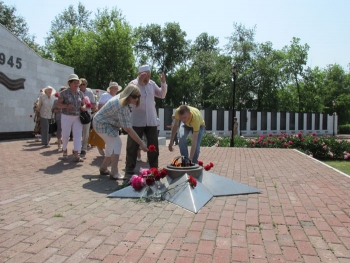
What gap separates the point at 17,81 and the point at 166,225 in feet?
39.5

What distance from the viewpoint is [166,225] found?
A: 327 cm

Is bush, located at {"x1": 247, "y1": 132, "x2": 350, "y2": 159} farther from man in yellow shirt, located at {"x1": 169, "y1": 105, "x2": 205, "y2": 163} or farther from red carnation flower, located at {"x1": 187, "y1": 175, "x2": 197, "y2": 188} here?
red carnation flower, located at {"x1": 187, "y1": 175, "x2": 197, "y2": 188}

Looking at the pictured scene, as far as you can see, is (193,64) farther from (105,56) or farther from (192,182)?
(192,182)

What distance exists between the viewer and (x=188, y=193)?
4031 millimetres

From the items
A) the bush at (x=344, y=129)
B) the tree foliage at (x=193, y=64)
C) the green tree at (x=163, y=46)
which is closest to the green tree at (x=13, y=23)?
the tree foliage at (x=193, y=64)

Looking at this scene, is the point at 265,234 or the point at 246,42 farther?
the point at 246,42

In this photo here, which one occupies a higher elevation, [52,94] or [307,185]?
[52,94]

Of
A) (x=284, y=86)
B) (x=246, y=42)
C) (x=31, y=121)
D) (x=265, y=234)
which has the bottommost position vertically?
(x=265, y=234)

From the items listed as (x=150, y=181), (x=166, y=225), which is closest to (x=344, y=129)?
(x=150, y=181)

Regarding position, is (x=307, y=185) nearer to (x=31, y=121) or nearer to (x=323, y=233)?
(x=323, y=233)

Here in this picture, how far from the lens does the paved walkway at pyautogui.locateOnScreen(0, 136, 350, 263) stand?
264cm

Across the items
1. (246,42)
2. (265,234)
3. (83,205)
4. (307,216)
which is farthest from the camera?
(246,42)

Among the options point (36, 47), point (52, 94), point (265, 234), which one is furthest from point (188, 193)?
point (36, 47)

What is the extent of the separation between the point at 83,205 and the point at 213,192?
1.66 m
